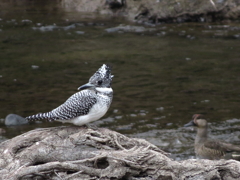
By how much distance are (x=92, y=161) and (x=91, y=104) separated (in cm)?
76

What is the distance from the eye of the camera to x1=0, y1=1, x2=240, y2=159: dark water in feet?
32.9

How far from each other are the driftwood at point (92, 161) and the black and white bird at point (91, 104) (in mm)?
198

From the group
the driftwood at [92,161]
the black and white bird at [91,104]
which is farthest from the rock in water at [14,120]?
the driftwood at [92,161]

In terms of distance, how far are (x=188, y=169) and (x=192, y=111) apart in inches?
202

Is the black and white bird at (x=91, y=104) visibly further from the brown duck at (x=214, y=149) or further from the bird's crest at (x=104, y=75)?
the brown duck at (x=214, y=149)

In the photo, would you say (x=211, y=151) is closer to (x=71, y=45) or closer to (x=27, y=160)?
(x=27, y=160)

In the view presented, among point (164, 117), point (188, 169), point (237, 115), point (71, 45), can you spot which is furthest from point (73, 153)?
point (71, 45)

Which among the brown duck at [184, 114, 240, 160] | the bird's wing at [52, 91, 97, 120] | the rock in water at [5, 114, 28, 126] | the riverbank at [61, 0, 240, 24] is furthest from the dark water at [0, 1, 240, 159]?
the bird's wing at [52, 91, 97, 120]

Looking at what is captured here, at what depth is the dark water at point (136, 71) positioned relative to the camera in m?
10.0

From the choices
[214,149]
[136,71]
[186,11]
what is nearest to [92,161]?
[214,149]

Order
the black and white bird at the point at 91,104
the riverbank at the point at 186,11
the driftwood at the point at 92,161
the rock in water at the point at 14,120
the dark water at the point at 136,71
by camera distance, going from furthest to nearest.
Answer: the riverbank at the point at 186,11
the dark water at the point at 136,71
the rock in water at the point at 14,120
the black and white bird at the point at 91,104
the driftwood at the point at 92,161

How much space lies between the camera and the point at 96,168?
5.51 metres

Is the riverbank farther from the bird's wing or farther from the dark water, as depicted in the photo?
the bird's wing

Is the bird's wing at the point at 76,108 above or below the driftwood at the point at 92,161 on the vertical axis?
above
